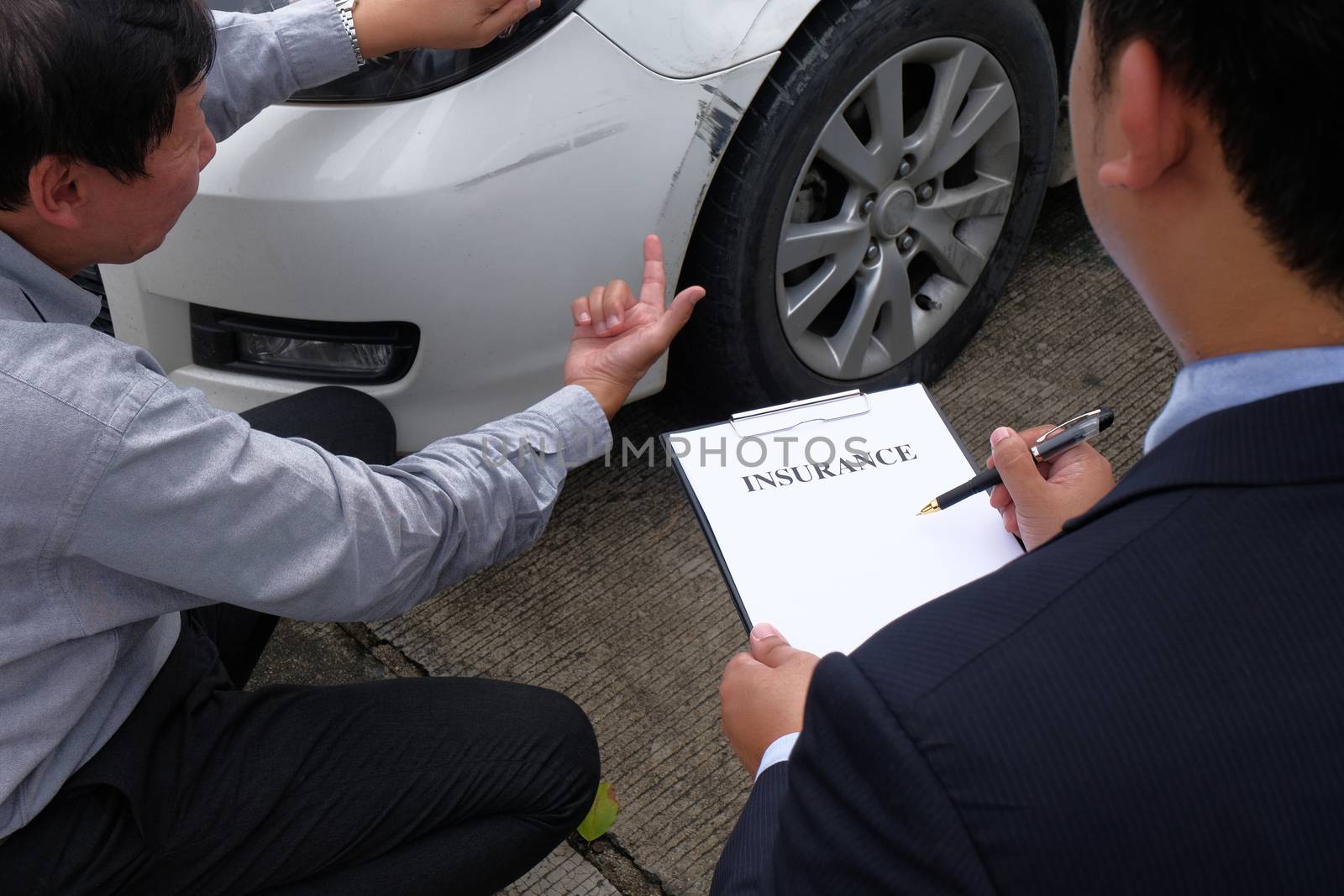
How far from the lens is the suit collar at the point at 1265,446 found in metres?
0.71

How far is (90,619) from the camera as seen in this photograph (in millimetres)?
1314

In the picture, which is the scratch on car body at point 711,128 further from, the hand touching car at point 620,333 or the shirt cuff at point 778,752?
the shirt cuff at point 778,752

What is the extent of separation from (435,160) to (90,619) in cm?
85

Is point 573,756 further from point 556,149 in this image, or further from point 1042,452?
point 556,149

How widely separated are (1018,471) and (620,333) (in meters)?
0.63

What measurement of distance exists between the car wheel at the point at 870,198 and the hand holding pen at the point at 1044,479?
2.79 ft

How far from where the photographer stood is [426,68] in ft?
6.16

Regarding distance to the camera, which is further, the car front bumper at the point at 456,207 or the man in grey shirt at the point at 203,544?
the car front bumper at the point at 456,207

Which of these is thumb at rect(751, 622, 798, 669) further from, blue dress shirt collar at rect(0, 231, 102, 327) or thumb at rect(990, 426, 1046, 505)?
blue dress shirt collar at rect(0, 231, 102, 327)

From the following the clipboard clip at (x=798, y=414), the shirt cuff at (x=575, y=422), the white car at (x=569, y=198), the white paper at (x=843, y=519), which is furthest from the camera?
the white car at (x=569, y=198)

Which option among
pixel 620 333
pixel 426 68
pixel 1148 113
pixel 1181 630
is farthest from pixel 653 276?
pixel 1181 630

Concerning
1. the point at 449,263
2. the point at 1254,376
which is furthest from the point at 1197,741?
the point at 449,263

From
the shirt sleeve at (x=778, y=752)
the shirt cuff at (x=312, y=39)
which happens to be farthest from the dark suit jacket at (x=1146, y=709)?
the shirt cuff at (x=312, y=39)

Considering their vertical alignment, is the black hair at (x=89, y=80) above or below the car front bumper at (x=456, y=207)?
above
